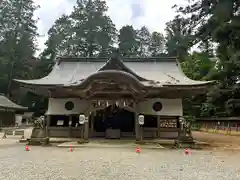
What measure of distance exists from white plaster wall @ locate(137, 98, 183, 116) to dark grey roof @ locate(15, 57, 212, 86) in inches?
46.1

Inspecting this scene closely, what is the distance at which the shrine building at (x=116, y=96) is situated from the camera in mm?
12656

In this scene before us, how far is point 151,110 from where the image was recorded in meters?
14.7

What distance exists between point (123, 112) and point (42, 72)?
1018 inches

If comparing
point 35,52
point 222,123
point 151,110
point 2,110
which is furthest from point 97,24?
point 151,110

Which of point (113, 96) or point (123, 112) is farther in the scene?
point (123, 112)

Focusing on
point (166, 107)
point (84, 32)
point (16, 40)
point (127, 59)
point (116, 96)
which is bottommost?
point (166, 107)

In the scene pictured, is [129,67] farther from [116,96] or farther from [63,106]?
[63,106]

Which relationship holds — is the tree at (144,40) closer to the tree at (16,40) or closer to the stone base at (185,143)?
the tree at (16,40)

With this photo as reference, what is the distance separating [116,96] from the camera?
1316 cm

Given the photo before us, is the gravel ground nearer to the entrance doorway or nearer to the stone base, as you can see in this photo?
the stone base

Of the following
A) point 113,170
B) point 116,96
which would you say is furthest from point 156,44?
point 113,170

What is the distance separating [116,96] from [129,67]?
4.86 metres

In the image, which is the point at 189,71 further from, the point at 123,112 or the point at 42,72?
the point at 42,72

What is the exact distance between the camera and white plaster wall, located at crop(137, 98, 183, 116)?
48.0ft
